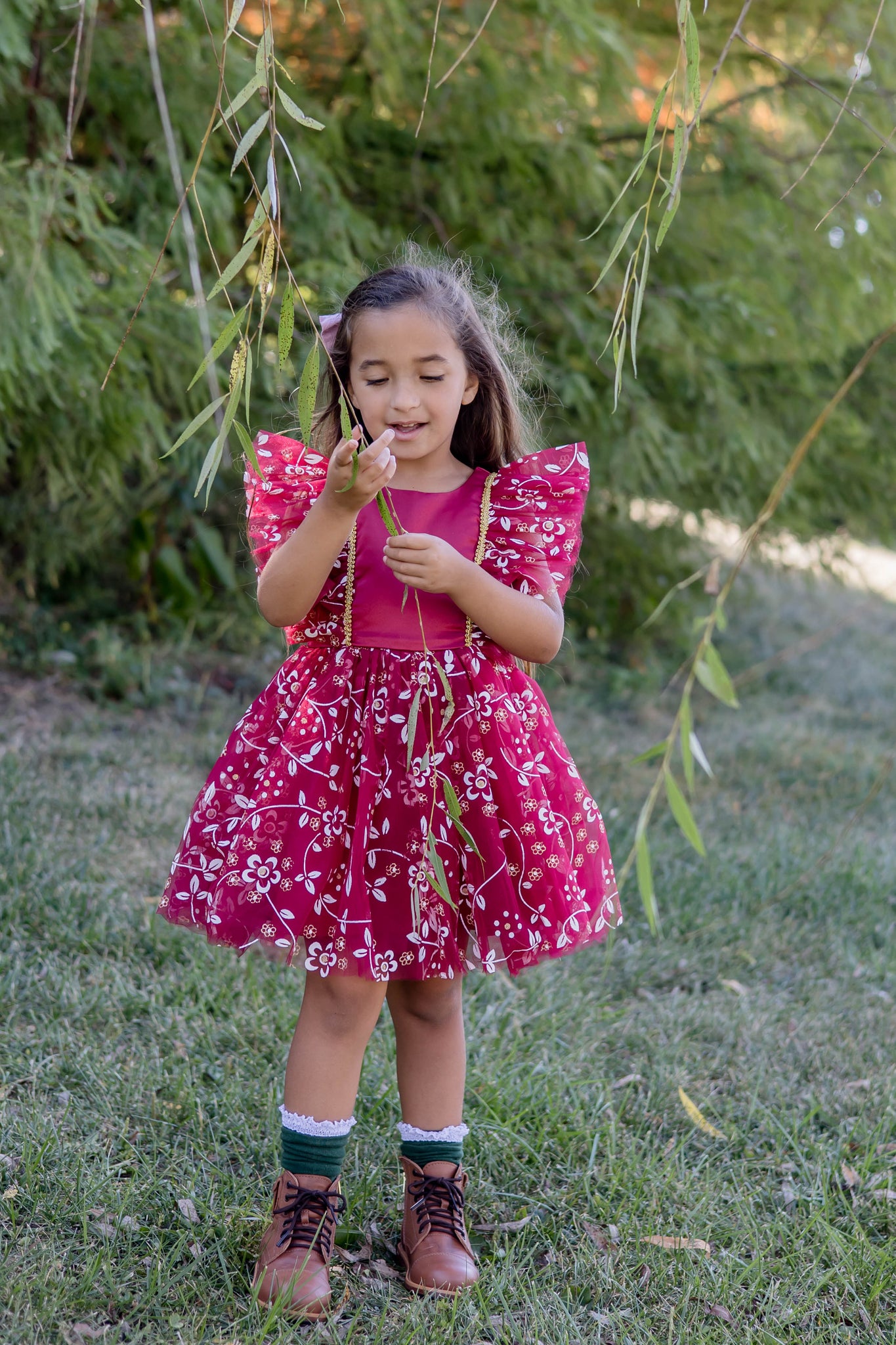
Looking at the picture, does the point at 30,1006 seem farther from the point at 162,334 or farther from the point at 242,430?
the point at 162,334

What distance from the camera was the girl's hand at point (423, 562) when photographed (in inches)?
62.7

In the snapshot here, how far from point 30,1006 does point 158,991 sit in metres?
0.23

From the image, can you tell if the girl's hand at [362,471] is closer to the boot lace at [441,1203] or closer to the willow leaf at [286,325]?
the willow leaf at [286,325]

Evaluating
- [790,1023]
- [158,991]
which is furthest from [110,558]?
[790,1023]

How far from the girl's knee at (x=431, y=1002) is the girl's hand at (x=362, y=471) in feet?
2.31

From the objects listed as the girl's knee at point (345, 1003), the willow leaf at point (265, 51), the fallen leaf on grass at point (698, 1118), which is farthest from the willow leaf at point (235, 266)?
the fallen leaf on grass at point (698, 1118)

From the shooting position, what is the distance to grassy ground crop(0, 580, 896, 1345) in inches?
A: 65.4

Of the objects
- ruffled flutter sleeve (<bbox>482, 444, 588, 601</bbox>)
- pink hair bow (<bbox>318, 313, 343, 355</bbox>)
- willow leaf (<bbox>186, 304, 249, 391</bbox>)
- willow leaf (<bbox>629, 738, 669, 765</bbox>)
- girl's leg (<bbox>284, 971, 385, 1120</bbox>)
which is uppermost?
pink hair bow (<bbox>318, 313, 343, 355</bbox>)

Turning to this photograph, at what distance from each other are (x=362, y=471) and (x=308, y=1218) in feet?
3.27

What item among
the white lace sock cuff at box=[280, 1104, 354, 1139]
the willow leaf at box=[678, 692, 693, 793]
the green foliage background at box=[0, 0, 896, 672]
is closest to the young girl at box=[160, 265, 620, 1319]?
the white lace sock cuff at box=[280, 1104, 354, 1139]

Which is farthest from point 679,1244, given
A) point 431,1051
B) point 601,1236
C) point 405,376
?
point 405,376

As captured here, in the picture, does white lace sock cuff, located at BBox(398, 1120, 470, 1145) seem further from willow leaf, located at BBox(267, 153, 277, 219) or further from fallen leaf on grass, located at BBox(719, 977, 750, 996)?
willow leaf, located at BBox(267, 153, 277, 219)

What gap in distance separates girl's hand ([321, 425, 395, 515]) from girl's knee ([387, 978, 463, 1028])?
0.70 m

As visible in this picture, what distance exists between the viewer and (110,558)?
5.16 m
